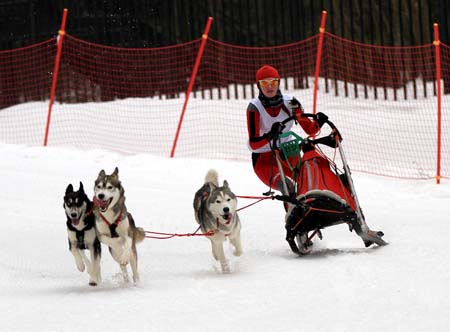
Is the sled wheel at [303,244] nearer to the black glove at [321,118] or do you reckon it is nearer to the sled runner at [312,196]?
the sled runner at [312,196]

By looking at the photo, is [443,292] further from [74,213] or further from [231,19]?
[231,19]

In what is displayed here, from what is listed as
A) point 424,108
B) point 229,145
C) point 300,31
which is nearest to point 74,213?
point 229,145

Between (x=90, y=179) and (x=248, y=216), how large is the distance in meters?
2.79

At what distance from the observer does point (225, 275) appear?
851 centimetres

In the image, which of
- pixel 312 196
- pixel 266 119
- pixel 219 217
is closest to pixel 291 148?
pixel 266 119

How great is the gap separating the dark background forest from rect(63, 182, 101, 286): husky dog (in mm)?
10862

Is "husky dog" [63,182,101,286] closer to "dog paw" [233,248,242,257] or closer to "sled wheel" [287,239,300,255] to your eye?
"dog paw" [233,248,242,257]

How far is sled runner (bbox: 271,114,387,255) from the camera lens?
344 inches

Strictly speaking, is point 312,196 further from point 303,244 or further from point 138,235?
point 138,235

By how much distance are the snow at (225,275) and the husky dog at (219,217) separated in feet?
0.72

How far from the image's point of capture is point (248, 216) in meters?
11.5

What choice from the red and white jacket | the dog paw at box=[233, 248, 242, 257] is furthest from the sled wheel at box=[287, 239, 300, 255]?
the red and white jacket

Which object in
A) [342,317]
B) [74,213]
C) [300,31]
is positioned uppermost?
[300,31]

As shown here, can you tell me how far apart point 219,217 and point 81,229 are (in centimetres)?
116
